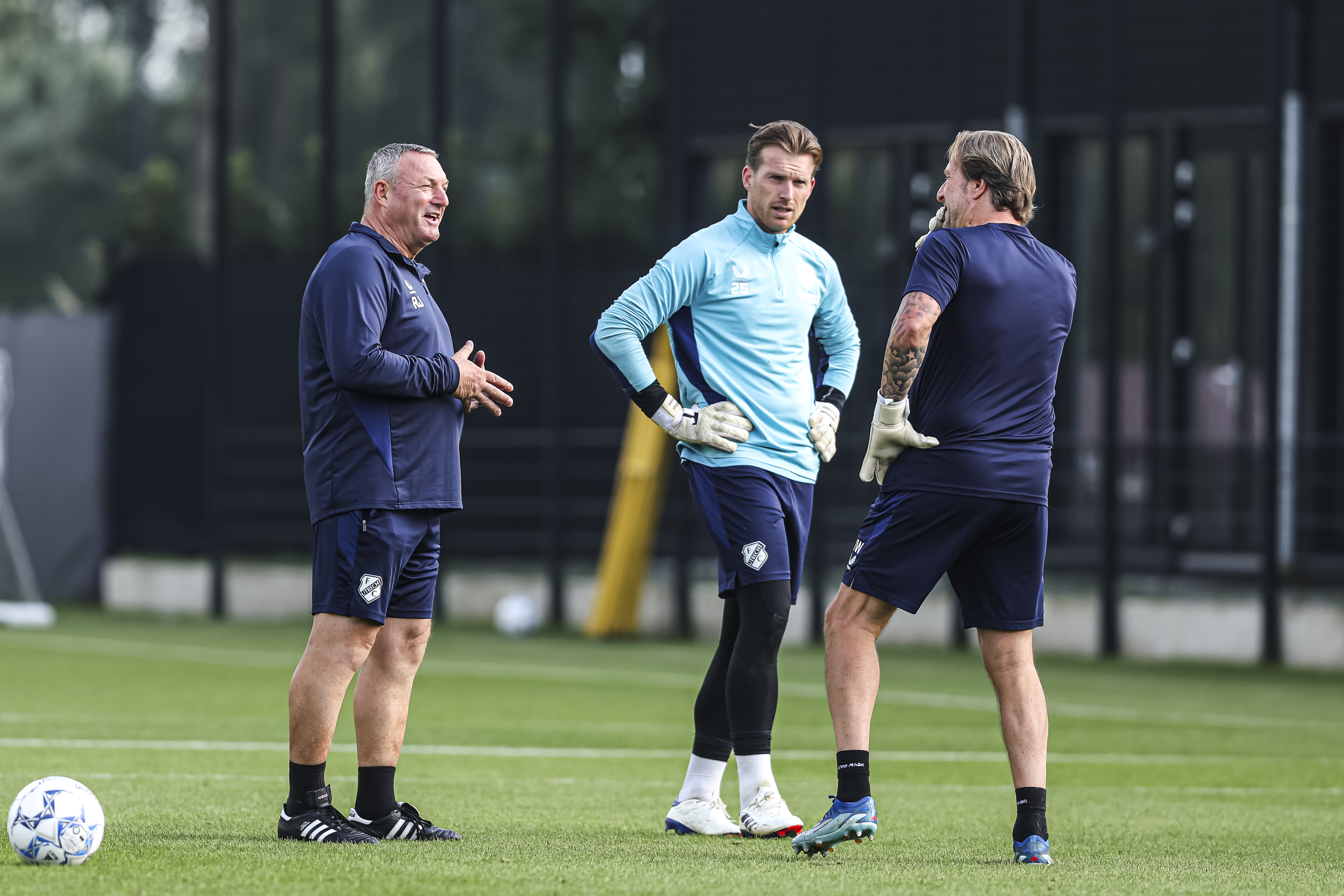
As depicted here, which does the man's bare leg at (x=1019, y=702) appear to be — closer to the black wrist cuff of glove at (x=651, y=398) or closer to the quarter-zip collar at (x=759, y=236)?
the black wrist cuff of glove at (x=651, y=398)

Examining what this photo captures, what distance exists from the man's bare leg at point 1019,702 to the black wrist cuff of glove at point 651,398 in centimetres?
123

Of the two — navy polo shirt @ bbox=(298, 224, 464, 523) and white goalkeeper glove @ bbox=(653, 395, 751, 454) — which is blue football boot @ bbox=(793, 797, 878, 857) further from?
navy polo shirt @ bbox=(298, 224, 464, 523)

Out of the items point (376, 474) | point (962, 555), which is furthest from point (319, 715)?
point (962, 555)

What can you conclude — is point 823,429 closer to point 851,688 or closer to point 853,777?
point 851,688

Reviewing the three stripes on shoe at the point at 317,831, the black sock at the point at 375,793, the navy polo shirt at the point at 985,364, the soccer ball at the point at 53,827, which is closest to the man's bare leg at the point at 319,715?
the three stripes on shoe at the point at 317,831

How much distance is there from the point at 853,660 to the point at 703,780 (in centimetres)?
81

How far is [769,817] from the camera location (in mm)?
5637

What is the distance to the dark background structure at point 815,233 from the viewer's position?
14.3 metres

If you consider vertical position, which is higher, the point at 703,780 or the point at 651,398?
the point at 651,398

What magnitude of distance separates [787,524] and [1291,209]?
9.28 meters

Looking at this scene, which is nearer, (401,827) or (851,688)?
(851,688)

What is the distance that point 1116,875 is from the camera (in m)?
5.01

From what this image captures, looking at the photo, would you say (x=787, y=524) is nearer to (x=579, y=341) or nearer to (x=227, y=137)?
(x=579, y=341)

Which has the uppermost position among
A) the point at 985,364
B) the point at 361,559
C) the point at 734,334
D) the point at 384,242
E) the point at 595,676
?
the point at 384,242
